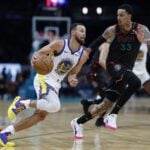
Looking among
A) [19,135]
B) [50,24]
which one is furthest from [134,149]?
[50,24]

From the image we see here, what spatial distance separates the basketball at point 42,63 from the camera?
19.9 feet

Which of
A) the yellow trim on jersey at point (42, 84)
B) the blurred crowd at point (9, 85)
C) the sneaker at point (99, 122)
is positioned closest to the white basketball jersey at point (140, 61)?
the sneaker at point (99, 122)

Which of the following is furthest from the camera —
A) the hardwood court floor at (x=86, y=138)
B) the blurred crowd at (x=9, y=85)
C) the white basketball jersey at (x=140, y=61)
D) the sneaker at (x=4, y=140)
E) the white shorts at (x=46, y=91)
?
the blurred crowd at (x=9, y=85)

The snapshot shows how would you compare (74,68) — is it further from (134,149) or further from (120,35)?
(134,149)

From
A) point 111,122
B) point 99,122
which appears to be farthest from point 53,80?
point 99,122

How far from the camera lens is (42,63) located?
6020mm

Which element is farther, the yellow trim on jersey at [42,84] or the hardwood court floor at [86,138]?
the yellow trim on jersey at [42,84]

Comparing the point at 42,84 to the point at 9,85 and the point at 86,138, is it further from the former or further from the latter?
the point at 9,85

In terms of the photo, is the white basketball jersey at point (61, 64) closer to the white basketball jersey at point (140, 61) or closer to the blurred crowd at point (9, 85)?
the white basketball jersey at point (140, 61)

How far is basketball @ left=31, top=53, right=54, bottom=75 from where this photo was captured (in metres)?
6.05

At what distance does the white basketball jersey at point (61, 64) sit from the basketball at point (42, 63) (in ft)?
0.51

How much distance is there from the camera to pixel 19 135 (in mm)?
7129

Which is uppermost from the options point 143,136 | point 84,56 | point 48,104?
point 84,56

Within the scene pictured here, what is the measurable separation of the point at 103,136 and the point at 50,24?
14458 mm
